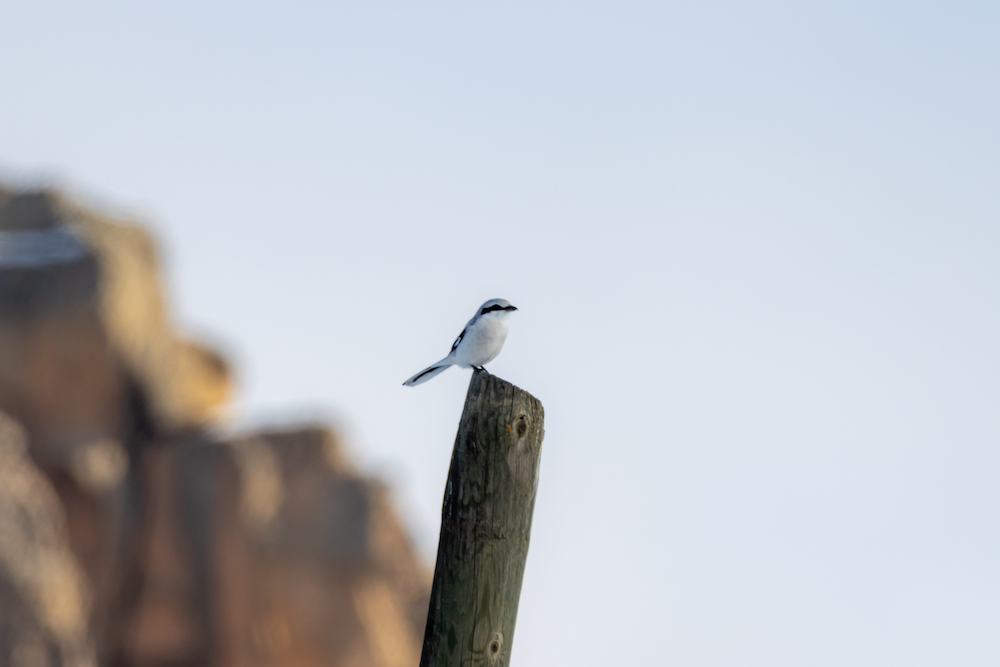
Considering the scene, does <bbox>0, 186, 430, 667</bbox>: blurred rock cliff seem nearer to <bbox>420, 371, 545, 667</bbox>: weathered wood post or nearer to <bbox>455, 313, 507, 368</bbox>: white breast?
<bbox>455, 313, 507, 368</bbox>: white breast

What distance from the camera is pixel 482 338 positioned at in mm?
6445

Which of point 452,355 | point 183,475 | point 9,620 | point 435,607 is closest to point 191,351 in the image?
point 183,475

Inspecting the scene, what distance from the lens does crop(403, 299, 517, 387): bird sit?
21.2ft

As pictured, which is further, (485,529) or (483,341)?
(483,341)

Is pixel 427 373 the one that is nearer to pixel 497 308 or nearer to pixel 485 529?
pixel 497 308

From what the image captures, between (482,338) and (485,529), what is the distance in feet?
7.04

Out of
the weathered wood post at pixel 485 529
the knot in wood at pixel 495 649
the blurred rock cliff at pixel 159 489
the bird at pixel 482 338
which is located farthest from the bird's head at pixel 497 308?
the blurred rock cliff at pixel 159 489

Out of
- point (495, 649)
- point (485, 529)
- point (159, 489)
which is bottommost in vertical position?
point (159, 489)

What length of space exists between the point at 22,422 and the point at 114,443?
1795 mm

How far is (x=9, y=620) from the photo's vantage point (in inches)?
599

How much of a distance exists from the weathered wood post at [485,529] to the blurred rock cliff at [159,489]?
1585 cm

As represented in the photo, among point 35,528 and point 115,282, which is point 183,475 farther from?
point 35,528

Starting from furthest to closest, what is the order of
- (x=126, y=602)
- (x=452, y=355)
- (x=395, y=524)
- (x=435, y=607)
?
(x=395, y=524) → (x=126, y=602) → (x=452, y=355) → (x=435, y=607)

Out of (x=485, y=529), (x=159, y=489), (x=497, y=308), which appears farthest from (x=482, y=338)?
(x=159, y=489)
